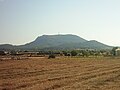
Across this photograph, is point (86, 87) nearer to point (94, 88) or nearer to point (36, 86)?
point (94, 88)

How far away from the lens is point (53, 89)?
70.4 feet

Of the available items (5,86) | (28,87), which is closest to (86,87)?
(28,87)

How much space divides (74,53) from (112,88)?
3730 inches

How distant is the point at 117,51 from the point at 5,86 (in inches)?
4522

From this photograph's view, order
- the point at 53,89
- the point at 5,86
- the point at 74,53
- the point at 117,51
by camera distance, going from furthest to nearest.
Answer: the point at 117,51 < the point at 74,53 < the point at 5,86 < the point at 53,89

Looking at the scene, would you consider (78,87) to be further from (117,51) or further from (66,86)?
(117,51)

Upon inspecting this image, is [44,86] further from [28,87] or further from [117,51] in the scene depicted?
[117,51]

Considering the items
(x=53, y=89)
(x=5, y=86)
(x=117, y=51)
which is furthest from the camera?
(x=117, y=51)

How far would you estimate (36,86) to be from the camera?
22812mm

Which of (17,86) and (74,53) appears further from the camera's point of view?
(74,53)

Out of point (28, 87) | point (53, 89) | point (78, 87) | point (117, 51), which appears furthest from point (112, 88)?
point (117, 51)

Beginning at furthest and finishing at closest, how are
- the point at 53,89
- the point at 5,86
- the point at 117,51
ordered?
the point at 117,51
the point at 5,86
the point at 53,89

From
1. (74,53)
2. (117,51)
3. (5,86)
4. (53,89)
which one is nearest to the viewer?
(53,89)

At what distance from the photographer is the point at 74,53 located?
117312 mm
